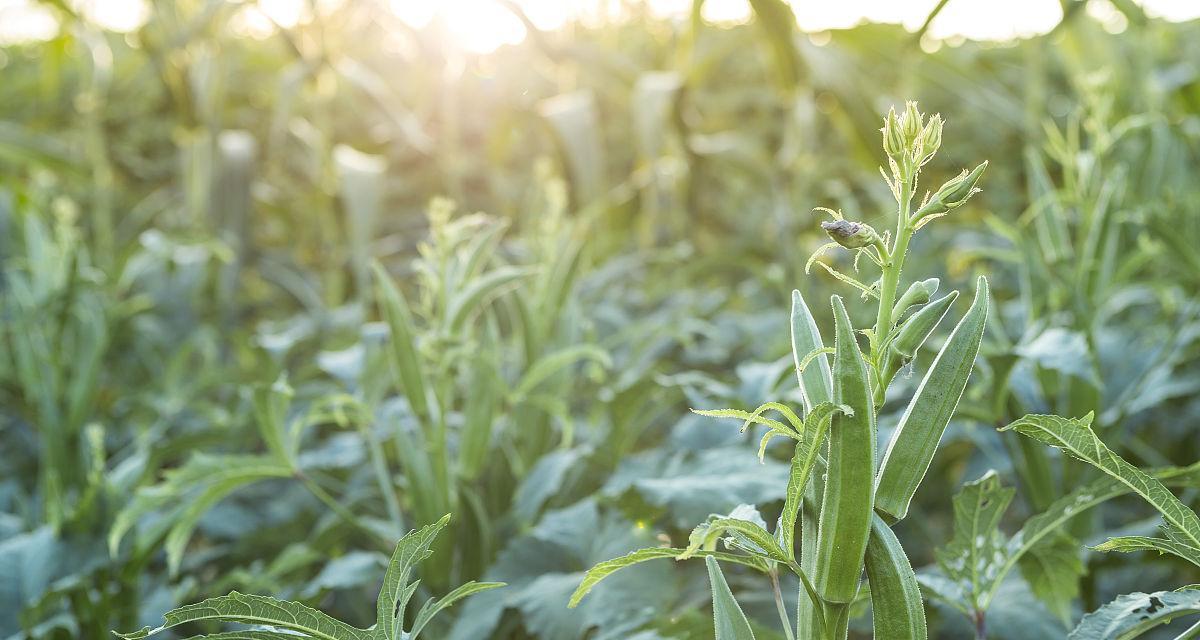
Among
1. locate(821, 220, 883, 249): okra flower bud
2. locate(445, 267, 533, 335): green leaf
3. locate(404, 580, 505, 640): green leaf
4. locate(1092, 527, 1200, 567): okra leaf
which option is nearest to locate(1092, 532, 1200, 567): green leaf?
locate(1092, 527, 1200, 567): okra leaf

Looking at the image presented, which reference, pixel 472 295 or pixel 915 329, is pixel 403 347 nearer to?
pixel 472 295

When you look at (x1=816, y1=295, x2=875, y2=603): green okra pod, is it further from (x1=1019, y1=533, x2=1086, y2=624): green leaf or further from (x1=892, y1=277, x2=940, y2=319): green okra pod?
(x1=1019, y1=533, x2=1086, y2=624): green leaf

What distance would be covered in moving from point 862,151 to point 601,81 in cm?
64

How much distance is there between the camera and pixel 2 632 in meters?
0.91

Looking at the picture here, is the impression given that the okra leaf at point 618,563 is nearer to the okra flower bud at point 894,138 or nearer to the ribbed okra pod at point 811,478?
the ribbed okra pod at point 811,478

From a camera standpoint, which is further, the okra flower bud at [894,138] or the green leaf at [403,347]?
the green leaf at [403,347]

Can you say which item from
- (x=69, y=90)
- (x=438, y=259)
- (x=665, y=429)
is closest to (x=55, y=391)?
(x=438, y=259)

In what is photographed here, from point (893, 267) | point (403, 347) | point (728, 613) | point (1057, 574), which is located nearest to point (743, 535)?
point (728, 613)

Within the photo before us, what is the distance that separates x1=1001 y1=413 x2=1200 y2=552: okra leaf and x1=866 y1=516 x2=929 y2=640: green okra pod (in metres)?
0.08

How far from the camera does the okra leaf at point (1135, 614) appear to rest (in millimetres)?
465

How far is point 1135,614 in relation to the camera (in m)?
0.48

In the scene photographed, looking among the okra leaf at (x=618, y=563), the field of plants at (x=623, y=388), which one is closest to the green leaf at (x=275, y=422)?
the field of plants at (x=623, y=388)

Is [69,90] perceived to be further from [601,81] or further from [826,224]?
[826,224]

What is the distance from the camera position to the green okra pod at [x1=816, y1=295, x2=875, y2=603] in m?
0.43
